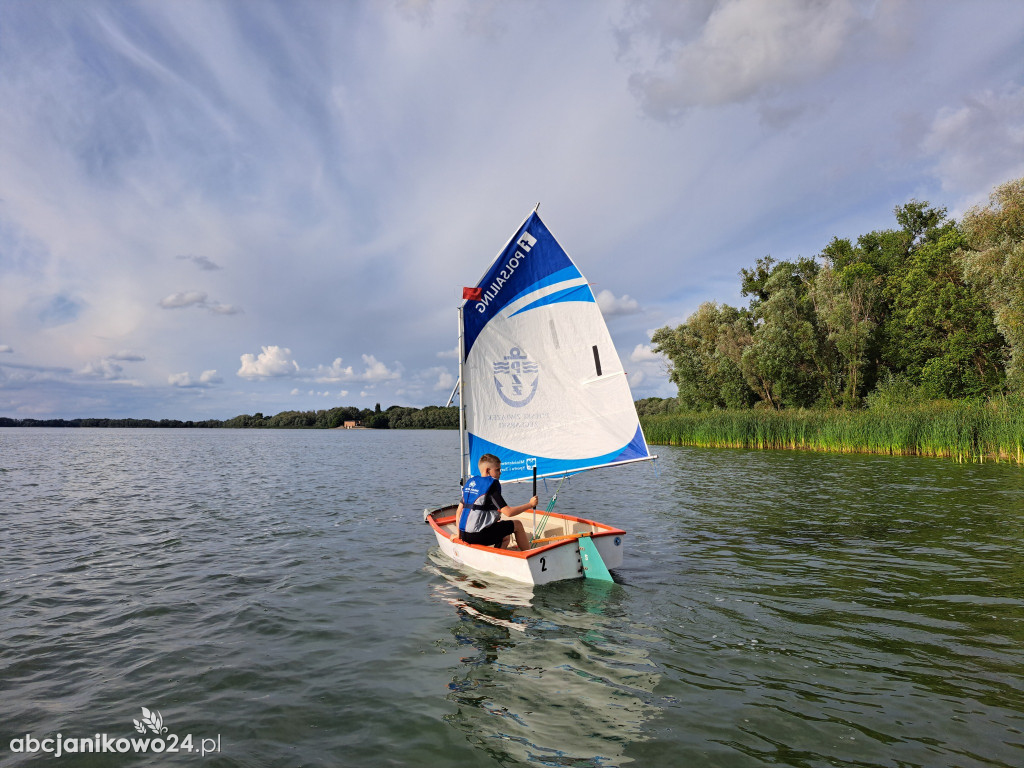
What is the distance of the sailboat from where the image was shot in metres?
11.7

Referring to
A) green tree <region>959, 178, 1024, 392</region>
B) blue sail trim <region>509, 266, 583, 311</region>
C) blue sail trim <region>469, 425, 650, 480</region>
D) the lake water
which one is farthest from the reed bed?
blue sail trim <region>509, 266, 583, 311</region>

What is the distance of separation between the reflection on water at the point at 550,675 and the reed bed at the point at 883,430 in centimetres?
2887

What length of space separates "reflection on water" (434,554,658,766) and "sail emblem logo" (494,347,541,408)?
4126 mm

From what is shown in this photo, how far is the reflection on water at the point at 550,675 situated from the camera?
17.5 ft

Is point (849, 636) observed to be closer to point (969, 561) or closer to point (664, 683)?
point (664, 683)

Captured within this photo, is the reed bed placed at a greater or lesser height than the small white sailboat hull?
greater

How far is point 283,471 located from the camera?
35500 mm

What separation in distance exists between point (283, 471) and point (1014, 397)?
4346 cm

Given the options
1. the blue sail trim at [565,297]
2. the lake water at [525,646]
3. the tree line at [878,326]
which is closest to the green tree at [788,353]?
the tree line at [878,326]

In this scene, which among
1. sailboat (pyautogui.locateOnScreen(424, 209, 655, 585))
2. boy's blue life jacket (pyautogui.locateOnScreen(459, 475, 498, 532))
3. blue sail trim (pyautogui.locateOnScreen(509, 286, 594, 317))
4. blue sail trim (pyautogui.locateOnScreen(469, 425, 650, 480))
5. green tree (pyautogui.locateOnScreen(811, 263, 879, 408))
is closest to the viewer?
boy's blue life jacket (pyautogui.locateOnScreen(459, 475, 498, 532))

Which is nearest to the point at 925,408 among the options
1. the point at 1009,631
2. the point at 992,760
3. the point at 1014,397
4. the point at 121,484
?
the point at 1014,397

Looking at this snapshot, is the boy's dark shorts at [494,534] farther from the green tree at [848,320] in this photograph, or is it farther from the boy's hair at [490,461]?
the green tree at [848,320]

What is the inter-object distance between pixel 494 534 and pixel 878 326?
57.4m

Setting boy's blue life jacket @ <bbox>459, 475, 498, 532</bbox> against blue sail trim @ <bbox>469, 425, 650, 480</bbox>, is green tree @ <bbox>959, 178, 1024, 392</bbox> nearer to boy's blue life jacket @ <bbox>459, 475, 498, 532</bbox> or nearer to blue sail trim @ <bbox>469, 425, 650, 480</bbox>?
blue sail trim @ <bbox>469, 425, 650, 480</bbox>
